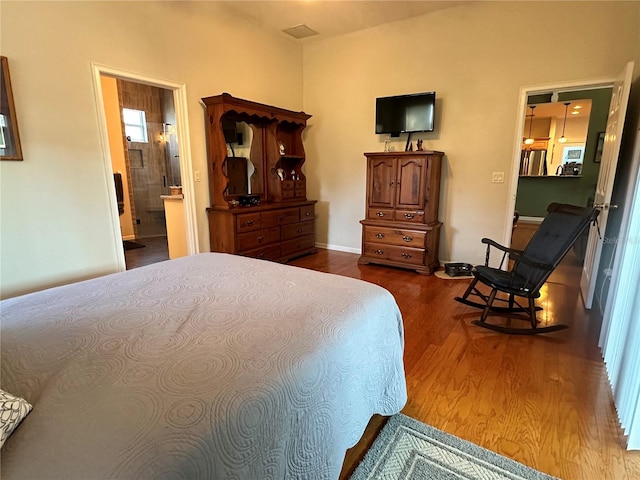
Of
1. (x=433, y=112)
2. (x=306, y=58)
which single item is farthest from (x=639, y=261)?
(x=306, y=58)

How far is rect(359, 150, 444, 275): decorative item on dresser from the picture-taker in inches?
151

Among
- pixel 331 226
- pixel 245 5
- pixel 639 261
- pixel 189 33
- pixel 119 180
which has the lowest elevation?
pixel 331 226

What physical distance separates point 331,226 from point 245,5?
2.98 meters

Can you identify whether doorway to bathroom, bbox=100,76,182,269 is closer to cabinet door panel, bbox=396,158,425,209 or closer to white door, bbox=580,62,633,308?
cabinet door panel, bbox=396,158,425,209

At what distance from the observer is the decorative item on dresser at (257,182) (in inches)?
145

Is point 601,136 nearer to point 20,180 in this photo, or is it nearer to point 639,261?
point 639,261

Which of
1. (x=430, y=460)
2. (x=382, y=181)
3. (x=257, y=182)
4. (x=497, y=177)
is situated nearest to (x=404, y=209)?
(x=382, y=181)

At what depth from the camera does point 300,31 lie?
4344 mm

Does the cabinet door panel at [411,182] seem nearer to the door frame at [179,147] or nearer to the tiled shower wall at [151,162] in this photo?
the door frame at [179,147]

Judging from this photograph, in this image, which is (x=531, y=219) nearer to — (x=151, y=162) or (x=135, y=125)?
(x=151, y=162)

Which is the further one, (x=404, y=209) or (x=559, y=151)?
(x=559, y=151)

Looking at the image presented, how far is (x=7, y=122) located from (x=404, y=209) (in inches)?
143

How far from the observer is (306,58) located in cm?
485

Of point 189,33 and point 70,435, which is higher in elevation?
point 189,33
